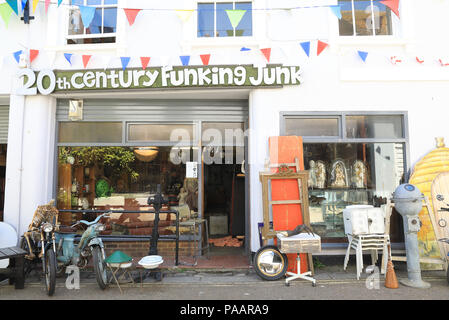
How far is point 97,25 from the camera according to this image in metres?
7.01

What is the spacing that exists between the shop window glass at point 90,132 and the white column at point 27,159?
0.34 meters

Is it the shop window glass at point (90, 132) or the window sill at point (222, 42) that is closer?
the window sill at point (222, 42)

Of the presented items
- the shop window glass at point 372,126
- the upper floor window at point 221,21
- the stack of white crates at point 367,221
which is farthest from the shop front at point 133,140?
the stack of white crates at point 367,221

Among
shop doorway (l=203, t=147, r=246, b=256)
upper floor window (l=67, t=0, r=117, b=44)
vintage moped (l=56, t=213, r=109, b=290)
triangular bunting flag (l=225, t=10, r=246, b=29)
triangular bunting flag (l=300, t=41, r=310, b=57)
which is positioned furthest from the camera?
shop doorway (l=203, t=147, r=246, b=256)

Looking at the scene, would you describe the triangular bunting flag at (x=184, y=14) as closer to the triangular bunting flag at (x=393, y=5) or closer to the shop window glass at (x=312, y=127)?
the shop window glass at (x=312, y=127)

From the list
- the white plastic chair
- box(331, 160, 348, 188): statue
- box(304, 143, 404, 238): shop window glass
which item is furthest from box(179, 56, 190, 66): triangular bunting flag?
the white plastic chair

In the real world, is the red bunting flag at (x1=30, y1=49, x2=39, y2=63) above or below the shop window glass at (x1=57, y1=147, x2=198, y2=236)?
above

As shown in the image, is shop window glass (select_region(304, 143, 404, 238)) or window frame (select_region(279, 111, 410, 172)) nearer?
window frame (select_region(279, 111, 410, 172))

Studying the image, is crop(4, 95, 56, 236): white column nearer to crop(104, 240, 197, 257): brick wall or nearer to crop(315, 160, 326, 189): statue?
crop(104, 240, 197, 257): brick wall

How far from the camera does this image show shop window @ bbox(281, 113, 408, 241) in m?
6.49

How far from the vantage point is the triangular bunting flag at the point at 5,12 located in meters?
6.64

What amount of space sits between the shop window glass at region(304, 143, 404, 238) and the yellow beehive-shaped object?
1.32ft

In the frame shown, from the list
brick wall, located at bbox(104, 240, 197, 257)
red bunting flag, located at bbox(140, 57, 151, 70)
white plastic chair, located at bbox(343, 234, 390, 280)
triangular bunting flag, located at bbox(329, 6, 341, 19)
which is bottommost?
brick wall, located at bbox(104, 240, 197, 257)

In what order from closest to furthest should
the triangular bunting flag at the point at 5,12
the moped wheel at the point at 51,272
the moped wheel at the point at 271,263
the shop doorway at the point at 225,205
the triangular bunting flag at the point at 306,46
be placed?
1. the moped wheel at the point at 51,272
2. the moped wheel at the point at 271,263
3. the triangular bunting flag at the point at 306,46
4. the triangular bunting flag at the point at 5,12
5. the shop doorway at the point at 225,205
